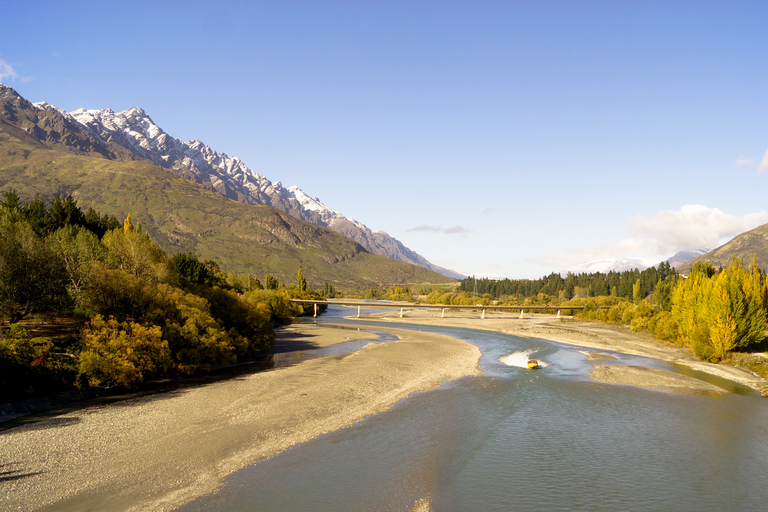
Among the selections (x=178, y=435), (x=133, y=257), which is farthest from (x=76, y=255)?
(x=178, y=435)

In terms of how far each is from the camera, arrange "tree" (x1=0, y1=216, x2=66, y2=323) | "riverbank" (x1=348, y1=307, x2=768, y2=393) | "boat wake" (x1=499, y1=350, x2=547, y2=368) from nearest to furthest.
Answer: "tree" (x1=0, y1=216, x2=66, y2=323), "riverbank" (x1=348, y1=307, x2=768, y2=393), "boat wake" (x1=499, y1=350, x2=547, y2=368)

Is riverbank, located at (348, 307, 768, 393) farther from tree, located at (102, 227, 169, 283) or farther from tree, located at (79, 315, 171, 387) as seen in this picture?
tree, located at (102, 227, 169, 283)

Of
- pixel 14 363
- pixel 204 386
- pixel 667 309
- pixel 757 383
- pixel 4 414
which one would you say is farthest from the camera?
pixel 667 309

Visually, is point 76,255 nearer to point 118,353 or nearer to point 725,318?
point 118,353

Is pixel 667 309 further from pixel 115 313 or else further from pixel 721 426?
pixel 115 313

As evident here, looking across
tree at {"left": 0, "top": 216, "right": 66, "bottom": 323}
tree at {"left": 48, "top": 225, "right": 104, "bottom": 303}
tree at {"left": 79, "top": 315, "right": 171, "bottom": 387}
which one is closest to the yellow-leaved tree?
tree at {"left": 79, "top": 315, "right": 171, "bottom": 387}

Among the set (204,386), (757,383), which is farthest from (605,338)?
(204,386)
